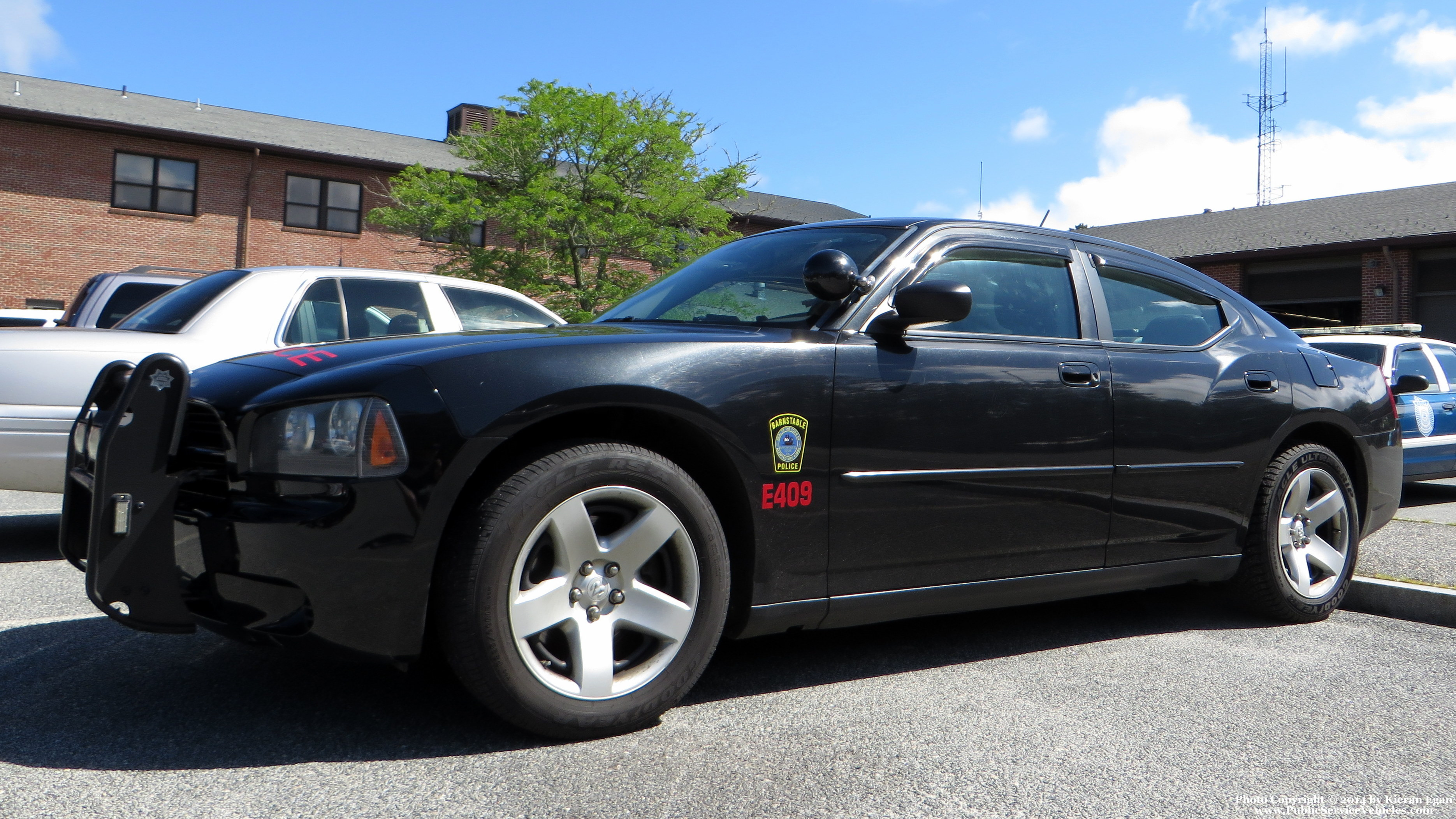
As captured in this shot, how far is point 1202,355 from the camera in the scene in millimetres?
4254

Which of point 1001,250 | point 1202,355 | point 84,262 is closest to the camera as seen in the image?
point 1001,250

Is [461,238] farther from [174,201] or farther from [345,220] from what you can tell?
[174,201]

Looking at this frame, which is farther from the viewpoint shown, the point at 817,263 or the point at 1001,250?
the point at 1001,250

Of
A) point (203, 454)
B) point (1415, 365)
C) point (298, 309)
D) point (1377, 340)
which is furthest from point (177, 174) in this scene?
point (203, 454)

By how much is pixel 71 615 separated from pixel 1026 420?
354 cm

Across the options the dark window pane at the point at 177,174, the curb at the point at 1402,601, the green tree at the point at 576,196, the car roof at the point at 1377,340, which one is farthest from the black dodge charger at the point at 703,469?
the dark window pane at the point at 177,174

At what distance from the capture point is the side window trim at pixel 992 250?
353 cm

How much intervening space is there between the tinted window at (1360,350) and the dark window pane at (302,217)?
24.1 m

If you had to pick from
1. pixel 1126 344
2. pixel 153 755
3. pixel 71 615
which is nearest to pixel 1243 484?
pixel 1126 344

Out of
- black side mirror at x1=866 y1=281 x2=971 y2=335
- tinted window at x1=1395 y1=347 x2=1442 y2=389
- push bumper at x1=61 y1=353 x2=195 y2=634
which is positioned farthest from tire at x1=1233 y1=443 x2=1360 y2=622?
tinted window at x1=1395 y1=347 x2=1442 y2=389

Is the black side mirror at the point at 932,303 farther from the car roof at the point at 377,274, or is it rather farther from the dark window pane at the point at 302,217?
the dark window pane at the point at 302,217

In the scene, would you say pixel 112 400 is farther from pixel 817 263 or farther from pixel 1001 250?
pixel 1001 250

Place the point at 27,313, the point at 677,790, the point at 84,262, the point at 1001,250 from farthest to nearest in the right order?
the point at 84,262, the point at 27,313, the point at 1001,250, the point at 677,790

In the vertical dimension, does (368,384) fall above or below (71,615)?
above
